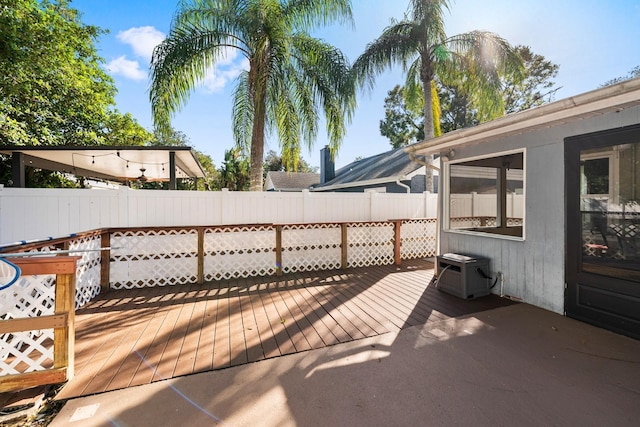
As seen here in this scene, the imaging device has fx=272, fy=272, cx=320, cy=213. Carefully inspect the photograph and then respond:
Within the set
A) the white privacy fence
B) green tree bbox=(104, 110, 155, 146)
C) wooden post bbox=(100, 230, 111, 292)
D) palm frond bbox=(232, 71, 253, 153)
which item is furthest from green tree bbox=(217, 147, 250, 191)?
wooden post bbox=(100, 230, 111, 292)

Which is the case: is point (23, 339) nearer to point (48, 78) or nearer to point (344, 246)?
point (344, 246)

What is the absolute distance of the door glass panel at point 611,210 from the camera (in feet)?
9.09

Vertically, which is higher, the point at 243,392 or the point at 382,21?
the point at 382,21

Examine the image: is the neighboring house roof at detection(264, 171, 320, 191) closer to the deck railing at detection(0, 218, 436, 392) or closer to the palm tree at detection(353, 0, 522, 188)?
the palm tree at detection(353, 0, 522, 188)

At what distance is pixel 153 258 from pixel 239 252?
1454 mm

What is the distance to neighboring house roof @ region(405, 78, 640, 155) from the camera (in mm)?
2516

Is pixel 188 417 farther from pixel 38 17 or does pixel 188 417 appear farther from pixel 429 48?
pixel 38 17

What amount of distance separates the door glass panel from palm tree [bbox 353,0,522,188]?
20.3ft

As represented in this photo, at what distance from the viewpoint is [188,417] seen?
5.88ft

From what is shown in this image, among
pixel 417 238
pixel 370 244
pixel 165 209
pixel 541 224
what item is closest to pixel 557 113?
pixel 541 224

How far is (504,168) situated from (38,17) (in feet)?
41.4

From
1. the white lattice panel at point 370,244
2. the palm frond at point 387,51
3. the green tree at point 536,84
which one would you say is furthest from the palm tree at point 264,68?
the green tree at point 536,84

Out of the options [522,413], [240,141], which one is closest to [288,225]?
[240,141]

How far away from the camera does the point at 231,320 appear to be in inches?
131
